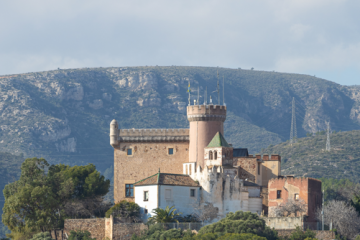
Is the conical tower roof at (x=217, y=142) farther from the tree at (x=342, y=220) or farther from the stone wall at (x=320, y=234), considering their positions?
the tree at (x=342, y=220)

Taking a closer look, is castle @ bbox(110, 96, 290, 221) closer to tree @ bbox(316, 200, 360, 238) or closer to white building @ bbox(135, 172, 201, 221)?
white building @ bbox(135, 172, 201, 221)

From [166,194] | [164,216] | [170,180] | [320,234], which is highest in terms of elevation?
[170,180]

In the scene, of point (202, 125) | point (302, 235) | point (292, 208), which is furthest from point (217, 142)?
point (302, 235)

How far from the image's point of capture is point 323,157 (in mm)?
173250

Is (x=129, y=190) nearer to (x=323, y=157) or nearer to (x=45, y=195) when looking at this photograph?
(x=45, y=195)

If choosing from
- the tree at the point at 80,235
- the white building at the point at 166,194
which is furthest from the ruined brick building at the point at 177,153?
the tree at the point at 80,235

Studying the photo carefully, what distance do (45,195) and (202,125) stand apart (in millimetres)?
20585

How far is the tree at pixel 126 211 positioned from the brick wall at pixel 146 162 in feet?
34.5

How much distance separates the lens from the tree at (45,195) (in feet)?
265

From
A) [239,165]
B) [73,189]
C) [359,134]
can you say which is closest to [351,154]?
[359,134]

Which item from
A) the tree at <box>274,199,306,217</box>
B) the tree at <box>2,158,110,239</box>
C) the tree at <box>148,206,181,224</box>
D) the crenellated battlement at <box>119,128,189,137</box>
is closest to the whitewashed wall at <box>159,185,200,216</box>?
the tree at <box>148,206,181,224</box>

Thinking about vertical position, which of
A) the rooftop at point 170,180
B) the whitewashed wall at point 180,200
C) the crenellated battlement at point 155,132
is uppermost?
the crenellated battlement at point 155,132

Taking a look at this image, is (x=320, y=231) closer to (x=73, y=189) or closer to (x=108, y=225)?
(x=108, y=225)

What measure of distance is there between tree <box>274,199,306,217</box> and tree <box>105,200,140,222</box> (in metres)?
15.8
